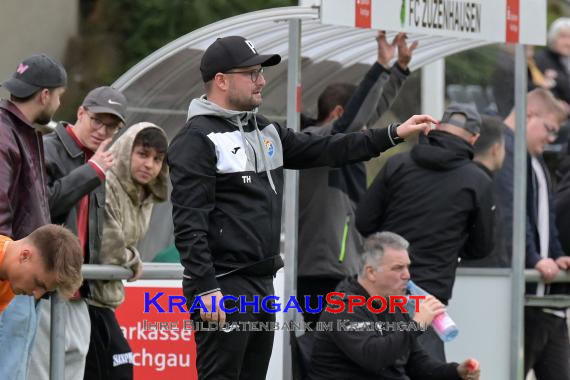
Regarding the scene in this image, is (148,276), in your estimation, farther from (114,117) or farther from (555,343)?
(555,343)

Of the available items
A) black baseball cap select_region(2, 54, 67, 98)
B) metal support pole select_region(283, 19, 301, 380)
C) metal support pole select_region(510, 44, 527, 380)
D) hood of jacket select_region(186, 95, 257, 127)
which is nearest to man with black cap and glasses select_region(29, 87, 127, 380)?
black baseball cap select_region(2, 54, 67, 98)

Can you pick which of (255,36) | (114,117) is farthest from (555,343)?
(114,117)

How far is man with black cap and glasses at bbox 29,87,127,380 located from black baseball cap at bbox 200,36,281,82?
690mm

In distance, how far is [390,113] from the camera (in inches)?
456

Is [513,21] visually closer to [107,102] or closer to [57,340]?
[107,102]

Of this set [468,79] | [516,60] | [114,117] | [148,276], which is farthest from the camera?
[468,79]

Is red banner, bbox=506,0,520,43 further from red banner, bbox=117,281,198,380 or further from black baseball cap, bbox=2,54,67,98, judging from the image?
black baseball cap, bbox=2,54,67,98

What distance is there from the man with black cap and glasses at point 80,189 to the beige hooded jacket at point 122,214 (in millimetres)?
68

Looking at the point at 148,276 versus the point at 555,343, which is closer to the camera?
the point at 148,276

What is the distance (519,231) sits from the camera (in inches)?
357

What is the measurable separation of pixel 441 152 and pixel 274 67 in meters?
1.23

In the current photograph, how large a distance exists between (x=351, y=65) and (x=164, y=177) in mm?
2280

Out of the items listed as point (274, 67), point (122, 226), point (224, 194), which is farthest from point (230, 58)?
point (274, 67)

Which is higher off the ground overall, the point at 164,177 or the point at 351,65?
the point at 351,65
